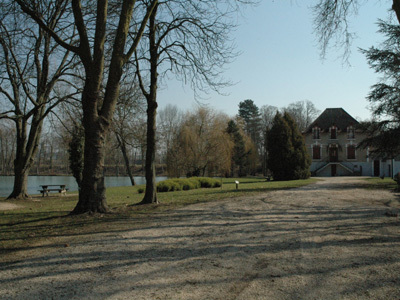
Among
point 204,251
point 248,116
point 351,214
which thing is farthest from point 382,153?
point 248,116

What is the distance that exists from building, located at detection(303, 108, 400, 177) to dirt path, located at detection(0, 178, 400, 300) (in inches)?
1778

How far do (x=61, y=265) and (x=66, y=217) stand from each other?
4298 mm

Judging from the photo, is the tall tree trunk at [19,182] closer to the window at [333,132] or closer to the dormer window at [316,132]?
the dormer window at [316,132]

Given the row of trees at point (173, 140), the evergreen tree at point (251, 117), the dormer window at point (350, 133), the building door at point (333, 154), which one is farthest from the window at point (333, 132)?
the evergreen tree at point (251, 117)

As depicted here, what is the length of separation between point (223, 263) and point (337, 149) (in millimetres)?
50255

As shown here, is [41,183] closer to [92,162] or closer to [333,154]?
[92,162]

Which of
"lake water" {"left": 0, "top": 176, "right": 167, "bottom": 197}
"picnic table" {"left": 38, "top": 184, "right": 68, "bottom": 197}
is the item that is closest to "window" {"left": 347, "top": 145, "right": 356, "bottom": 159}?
"lake water" {"left": 0, "top": 176, "right": 167, "bottom": 197}

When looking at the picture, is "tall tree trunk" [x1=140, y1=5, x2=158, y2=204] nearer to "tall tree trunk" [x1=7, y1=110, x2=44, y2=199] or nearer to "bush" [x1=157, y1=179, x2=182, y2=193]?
"tall tree trunk" [x1=7, y1=110, x2=44, y2=199]

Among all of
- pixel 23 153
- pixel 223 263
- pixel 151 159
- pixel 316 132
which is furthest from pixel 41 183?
pixel 223 263

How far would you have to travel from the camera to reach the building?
4969 centimetres

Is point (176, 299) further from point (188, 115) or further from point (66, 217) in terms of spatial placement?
point (188, 115)

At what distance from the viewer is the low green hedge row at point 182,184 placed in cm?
2423

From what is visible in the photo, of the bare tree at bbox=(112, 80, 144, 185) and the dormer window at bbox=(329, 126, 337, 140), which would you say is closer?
the bare tree at bbox=(112, 80, 144, 185)

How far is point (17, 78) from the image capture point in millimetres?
18156
